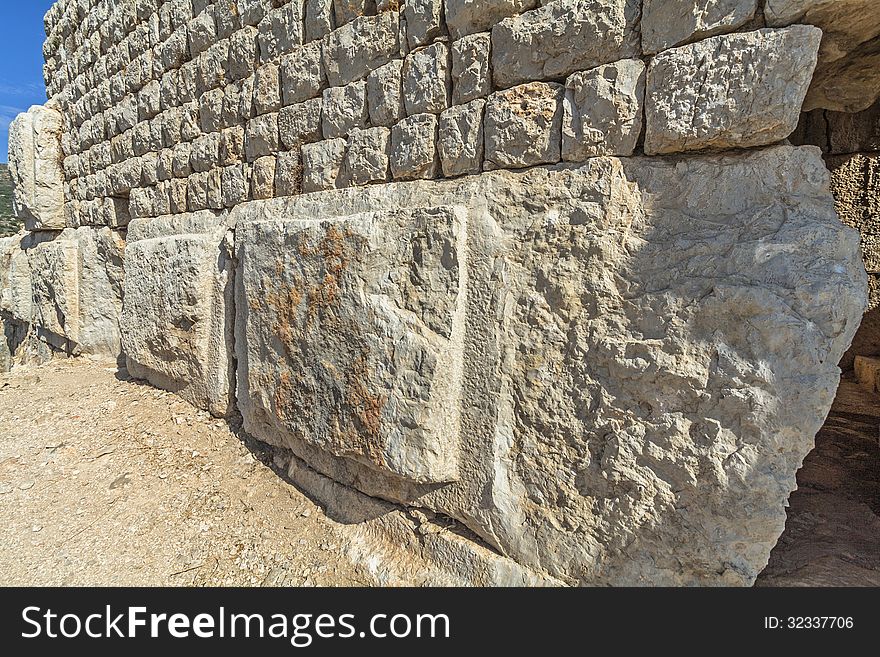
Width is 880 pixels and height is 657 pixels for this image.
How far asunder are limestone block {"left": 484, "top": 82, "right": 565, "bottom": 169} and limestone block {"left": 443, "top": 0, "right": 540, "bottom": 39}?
0.96 ft

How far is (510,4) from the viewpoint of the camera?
1738 millimetres

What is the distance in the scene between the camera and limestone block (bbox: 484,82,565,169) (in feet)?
5.47

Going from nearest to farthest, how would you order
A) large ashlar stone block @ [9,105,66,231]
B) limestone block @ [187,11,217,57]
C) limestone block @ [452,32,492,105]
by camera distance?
limestone block @ [452,32,492,105] < limestone block @ [187,11,217,57] < large ashlar stone block @ [9,105,66,231]

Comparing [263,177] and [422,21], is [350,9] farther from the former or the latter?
[263,177]

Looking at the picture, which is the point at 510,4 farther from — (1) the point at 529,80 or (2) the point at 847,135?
(2) the point at 847,135

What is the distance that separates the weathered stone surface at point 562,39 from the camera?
4.99ft

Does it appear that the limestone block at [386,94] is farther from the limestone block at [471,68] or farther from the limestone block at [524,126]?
the limestone block at [524,126]

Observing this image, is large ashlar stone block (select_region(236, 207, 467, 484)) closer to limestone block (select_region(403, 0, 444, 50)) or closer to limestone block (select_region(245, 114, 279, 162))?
limestone block (select_region(245, 114, 279, 162))

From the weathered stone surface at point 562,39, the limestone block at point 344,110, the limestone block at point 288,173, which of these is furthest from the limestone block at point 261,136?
the weathered stone surface at point 562,39

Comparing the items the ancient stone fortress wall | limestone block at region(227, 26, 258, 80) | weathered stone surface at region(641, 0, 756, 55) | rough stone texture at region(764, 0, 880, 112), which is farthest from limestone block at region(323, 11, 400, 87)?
rough stone texture at region(764, 0, 880, 112)

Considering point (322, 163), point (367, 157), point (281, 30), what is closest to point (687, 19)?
point (367, 157)

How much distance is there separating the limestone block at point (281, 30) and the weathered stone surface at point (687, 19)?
6.08 ft

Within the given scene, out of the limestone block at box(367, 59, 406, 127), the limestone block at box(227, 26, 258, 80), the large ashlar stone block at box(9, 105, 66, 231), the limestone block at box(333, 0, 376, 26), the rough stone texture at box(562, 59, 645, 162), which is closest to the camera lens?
the rough stone texture at box(562, 59, 645, 162)

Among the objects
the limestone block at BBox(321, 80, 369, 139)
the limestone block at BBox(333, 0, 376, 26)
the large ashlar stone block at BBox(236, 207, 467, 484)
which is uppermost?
the limestone block at BBox(333, 0, 376, 26)
